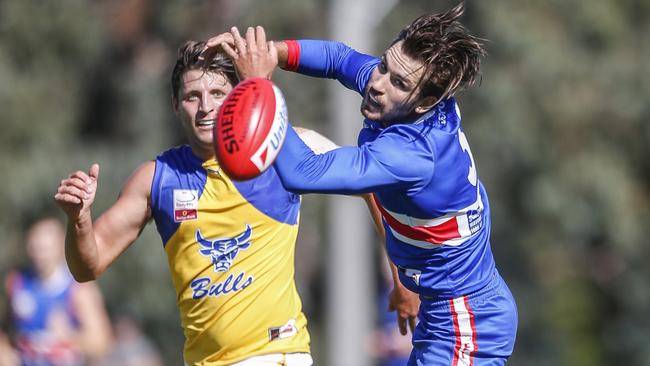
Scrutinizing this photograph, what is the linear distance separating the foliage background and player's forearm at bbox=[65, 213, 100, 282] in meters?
10.5

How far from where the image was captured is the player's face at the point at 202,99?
5.05 metres

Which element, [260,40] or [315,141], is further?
[315,141]

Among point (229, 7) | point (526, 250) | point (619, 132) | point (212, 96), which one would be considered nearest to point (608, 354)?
point (526, 250)

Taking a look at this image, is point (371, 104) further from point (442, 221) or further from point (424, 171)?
point (442, 221)

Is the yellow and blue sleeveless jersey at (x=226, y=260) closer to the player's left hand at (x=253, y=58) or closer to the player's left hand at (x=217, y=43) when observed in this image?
the player's left hand at (x=217, y=43)

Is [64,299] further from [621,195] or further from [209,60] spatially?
[621,195]

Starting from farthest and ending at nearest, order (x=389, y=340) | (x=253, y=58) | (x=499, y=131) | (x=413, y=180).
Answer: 1. (x=499, y=131)
2. (x=389, y=340)
3. (x=413, y=180)
4. (x=253, y=58)

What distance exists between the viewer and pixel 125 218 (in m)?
5.08

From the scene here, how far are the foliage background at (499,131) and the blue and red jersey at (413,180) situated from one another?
1060cm

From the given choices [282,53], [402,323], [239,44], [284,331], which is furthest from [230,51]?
[402,323]

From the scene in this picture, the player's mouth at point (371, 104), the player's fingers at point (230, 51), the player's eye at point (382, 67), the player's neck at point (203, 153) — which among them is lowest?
the player's neck at point (203, 153)

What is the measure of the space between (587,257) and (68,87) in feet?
27.5

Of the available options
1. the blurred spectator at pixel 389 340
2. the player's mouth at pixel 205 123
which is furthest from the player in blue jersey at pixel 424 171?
the blurred spectator at pixel 389 340

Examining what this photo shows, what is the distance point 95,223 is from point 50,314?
149 inches
